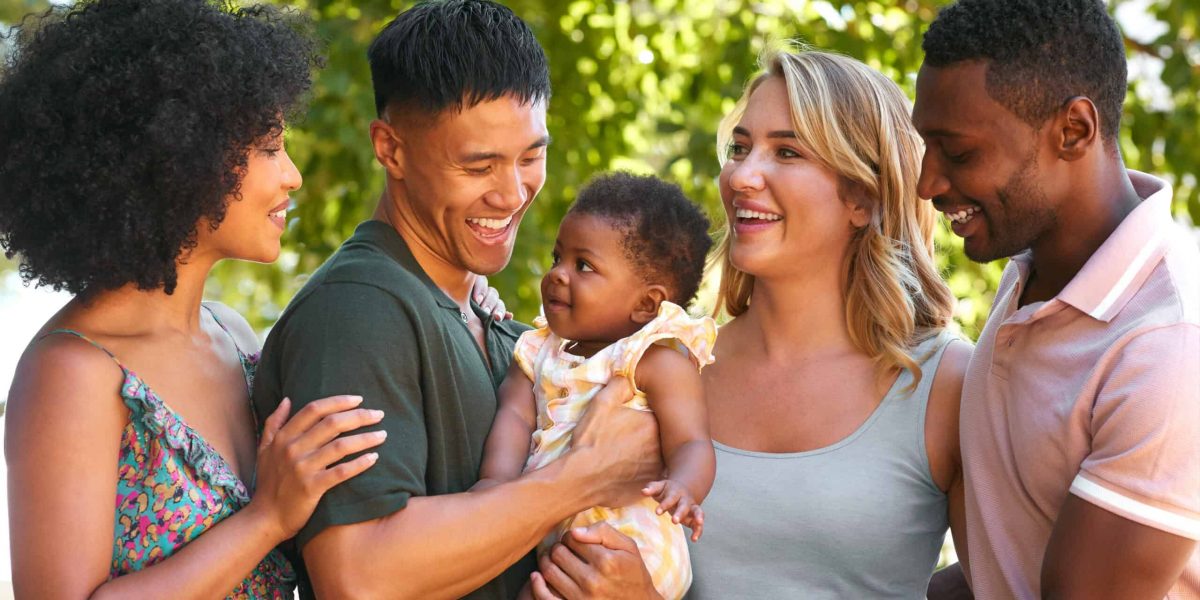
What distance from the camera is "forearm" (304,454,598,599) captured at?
2158mm

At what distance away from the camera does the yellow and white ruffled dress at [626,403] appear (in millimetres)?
2592

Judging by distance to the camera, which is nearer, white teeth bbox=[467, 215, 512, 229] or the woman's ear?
white teeth bbox=[467, 215, 512, 229]

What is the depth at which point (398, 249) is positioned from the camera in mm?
2564

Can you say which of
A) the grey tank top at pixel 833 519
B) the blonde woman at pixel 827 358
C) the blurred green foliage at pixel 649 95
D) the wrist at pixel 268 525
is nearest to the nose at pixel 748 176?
the blonde woman at pixel 827 358

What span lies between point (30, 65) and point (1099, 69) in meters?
2.03

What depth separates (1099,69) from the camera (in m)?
2.37

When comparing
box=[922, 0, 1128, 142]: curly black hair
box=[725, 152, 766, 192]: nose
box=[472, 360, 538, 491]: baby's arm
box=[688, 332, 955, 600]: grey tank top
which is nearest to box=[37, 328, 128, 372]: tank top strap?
box=[472, 360, 538, 491]: baby's arm

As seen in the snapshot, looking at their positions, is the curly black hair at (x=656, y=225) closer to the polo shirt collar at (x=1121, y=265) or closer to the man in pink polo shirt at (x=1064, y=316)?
the man in pink polo shirt at (x=1064, y=316)

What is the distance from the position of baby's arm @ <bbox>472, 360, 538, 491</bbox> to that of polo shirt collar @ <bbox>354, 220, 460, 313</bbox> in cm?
22

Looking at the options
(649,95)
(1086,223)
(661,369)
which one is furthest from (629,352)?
(649,95)

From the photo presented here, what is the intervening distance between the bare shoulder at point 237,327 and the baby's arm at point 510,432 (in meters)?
0.57

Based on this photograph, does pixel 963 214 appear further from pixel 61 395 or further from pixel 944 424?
pixel 61 395

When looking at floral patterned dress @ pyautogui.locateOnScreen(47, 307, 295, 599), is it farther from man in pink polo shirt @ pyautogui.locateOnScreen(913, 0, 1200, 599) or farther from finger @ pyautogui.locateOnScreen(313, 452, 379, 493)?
man in pink polo shirt @ pyautogui.locateOnScreen(913, 0, 1200, 599)

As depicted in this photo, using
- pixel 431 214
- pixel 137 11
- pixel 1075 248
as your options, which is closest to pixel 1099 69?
pixel 1075 248
